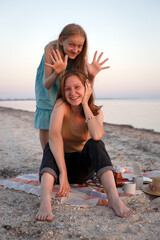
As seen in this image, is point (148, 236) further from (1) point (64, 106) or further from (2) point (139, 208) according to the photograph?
(1) point (64, 106)

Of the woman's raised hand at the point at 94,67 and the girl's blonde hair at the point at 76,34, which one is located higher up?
the girl's blonde hair at the point at 76,34

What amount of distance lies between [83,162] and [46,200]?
0.55m

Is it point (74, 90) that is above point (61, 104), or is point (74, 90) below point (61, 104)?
above

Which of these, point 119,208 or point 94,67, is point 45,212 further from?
point 94,67

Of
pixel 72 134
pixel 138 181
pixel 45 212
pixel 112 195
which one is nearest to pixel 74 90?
pixel 72 134

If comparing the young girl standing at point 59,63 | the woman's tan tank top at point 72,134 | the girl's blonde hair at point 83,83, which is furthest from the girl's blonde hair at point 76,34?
the woman's tan tank top at point 72,134

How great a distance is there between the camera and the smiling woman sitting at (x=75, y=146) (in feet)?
7.68

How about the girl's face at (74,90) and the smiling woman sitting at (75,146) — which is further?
the girl's face at (74,90)

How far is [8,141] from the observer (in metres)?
6.07

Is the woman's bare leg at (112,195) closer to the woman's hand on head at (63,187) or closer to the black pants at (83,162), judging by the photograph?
the black pants at (83,162)

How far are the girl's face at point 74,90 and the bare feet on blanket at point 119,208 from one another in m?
0.98

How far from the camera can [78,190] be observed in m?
2.81

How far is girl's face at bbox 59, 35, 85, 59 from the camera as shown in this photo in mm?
2952

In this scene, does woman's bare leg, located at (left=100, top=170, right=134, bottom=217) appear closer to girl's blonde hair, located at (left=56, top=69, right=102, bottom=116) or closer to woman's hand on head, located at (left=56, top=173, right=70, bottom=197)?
woman's hand on head, located at (left=56, top=173, right=70, bottom=197)
